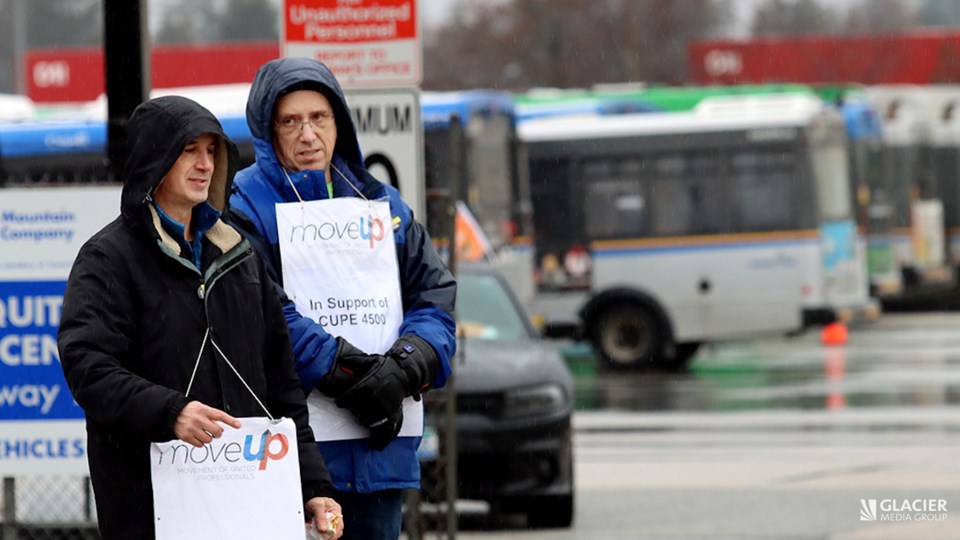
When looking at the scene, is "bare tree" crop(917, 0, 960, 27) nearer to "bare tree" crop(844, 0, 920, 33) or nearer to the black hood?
"bare tree" crop(844, 0, 920, 33)

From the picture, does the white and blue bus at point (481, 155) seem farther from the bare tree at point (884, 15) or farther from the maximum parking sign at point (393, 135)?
the bare tree at point (884, 15)

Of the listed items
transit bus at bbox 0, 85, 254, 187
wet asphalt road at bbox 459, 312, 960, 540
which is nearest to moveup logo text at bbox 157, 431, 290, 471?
wet asphalt road at bbox 459, 312, 960, 540

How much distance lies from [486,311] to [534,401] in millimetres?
1141

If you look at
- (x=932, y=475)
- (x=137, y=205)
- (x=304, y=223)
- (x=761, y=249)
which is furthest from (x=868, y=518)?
(x=761, y=249)

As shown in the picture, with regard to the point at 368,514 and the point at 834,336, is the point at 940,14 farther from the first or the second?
the point at 368,514

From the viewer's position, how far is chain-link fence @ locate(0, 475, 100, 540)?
8336mm

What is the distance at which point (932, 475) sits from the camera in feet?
38.2

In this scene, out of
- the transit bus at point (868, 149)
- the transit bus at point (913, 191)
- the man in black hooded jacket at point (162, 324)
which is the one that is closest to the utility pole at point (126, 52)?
the man in black hooded jacket at point (162, 324)

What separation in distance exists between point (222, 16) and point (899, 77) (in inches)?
1722

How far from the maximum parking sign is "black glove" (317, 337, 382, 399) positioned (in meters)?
2.81

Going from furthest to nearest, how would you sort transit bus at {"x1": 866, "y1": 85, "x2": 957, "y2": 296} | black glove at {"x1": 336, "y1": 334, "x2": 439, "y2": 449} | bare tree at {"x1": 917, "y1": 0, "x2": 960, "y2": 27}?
bare tree at {"x1": 917, "y1": 0, "x2": 960, "y2": 27} < transit bus at {"x1": 866, "y1": 85, "x2": 957, "y2": 296} < black glove at {"x1": 336, "y1": 334, "x2": 439, "y2": 449}

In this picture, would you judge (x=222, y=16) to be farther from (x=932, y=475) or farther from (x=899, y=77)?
(x=932, y=475)

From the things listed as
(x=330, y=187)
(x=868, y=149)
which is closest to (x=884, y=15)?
(x=868, y=149)

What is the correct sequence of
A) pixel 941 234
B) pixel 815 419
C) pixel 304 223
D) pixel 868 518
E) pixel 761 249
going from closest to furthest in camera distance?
pixel 304 223, pixel 868 518, pixel 815 419, pixel 761 249, pixel 941 234
